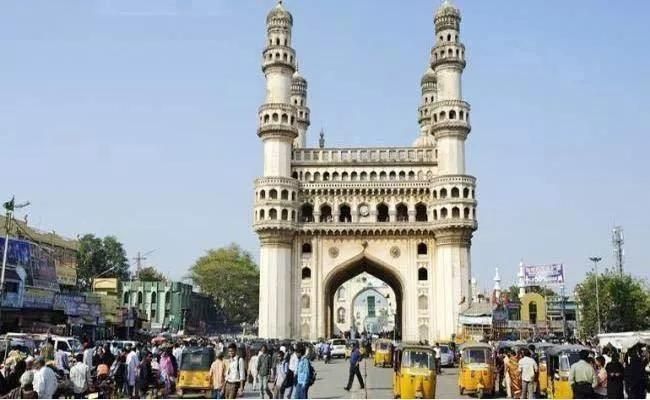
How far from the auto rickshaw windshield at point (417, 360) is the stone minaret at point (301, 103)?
51.3m

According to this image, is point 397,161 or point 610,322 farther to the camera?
point 610,322

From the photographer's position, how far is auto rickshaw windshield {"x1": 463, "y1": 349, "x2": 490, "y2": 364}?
73.0ft

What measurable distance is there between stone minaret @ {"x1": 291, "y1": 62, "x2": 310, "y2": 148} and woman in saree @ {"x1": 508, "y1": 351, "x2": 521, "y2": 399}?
167ft

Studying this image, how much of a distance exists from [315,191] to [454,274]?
12.2 metres

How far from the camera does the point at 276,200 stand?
2125 inches

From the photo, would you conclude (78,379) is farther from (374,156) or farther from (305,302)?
(374,156)

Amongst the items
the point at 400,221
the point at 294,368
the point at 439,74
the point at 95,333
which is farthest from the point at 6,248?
the point at 439,74

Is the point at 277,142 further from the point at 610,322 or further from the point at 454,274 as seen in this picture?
the point at 610,322

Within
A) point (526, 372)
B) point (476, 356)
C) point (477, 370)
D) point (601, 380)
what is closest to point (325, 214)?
point (476, 356)

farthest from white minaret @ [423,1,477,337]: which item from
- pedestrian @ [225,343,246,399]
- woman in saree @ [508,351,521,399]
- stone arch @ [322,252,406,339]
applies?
pedestrian @ [225,343,246,399]

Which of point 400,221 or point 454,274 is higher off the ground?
point 400,221

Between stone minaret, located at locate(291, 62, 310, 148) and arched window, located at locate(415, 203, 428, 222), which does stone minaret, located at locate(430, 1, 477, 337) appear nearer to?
arched window, located at locate(415, 203, 428, 222)

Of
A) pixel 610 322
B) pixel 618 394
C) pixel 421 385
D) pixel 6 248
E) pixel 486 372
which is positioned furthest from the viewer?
pixel 610 322

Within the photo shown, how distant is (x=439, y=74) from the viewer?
57406 millimetres
